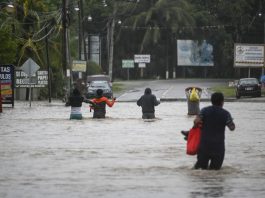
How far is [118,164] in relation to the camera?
16500 mm

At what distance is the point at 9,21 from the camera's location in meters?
60.1

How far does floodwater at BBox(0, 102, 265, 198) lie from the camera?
12.6 metres

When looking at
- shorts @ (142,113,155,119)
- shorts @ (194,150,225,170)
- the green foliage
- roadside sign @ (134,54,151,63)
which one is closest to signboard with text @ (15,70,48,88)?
the green foliage

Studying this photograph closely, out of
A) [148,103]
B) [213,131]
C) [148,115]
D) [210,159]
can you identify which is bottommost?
[148,115]

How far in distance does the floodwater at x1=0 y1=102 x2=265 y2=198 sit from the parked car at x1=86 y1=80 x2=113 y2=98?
3601 centimetres

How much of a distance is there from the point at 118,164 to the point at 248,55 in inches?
2663

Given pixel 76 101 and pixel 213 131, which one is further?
pixel 76 101

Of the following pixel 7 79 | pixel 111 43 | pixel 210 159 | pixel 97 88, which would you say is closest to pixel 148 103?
pixel 7 79

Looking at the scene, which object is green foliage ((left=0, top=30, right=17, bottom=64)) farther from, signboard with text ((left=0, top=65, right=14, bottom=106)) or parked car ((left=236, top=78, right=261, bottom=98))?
parked car ((left=236, top=78, right=261, bottom=98))

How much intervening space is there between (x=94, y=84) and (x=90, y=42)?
39677mm

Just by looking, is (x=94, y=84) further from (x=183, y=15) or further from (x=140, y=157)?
(x=140, y=157)

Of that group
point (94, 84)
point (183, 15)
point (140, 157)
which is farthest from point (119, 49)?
point (140, 157)

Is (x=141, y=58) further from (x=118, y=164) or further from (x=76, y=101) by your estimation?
(x=118, y=164)

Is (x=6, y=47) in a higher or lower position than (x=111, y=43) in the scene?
lower
